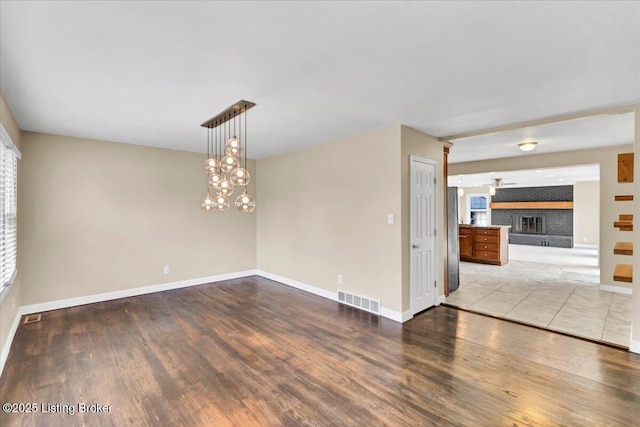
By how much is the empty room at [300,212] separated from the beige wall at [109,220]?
0.10 ft

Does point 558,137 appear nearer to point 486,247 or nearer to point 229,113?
point 486,247

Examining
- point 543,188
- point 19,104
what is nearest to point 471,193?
point 543,188

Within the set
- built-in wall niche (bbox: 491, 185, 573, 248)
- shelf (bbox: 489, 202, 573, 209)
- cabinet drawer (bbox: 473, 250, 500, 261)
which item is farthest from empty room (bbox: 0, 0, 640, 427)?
shelf (bbox: 489, 202, 573, 209)

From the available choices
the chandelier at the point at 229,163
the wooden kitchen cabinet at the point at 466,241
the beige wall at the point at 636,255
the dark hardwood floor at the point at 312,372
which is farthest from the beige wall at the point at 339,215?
the wooden kitchen cabinet at the point at 466,241

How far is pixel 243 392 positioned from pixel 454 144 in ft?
15.2

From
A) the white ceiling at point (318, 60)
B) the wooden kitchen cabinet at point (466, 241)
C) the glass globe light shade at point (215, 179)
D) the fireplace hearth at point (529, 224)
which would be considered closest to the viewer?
the white ceiling at point (318, 60)

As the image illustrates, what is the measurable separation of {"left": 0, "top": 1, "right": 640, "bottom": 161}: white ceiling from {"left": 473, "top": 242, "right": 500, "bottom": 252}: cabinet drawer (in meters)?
4.92

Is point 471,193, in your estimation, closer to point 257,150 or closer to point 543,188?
point 543,188

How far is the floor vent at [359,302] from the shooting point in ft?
13.4

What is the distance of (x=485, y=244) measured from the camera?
7.69 meters

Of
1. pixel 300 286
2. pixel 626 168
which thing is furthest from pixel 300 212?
pixel 626 168

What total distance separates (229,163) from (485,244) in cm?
715

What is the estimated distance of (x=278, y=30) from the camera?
179 cm

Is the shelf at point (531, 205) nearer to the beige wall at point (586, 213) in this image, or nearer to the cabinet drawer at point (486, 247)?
the beige wall at point (586, 213)
